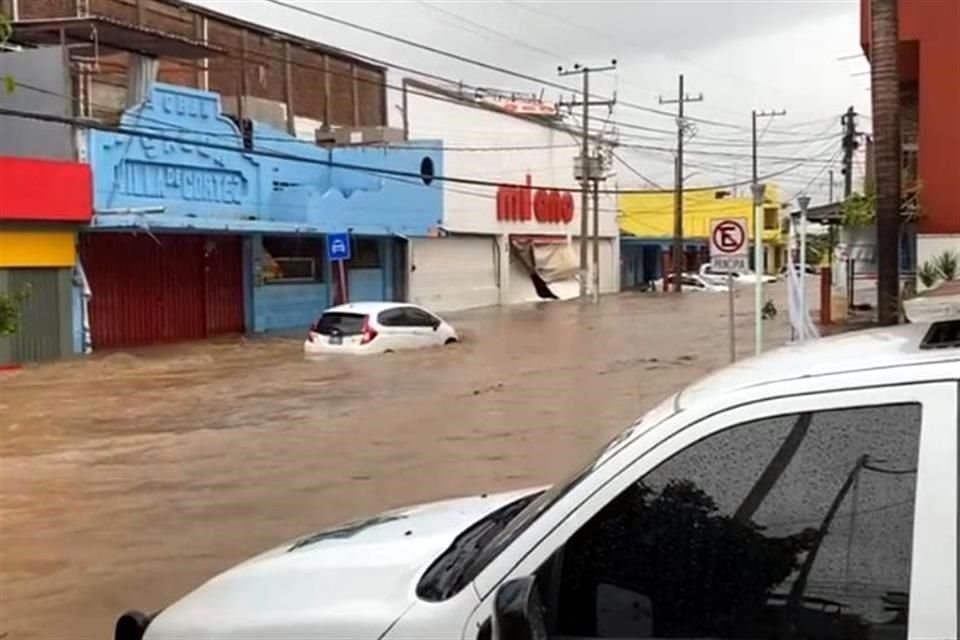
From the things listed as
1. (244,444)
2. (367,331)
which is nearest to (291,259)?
(367,331)

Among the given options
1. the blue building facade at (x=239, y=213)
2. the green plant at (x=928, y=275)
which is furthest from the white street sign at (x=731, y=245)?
the blue building facade at (x=239, y=213)

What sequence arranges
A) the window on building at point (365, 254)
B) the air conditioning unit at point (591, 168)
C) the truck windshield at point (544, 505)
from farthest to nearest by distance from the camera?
the air conditioning unit at point (591, 168) → the window on building at point (365, 254) → the truck windshield at point (544, 505)

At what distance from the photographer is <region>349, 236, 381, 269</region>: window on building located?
37844mm

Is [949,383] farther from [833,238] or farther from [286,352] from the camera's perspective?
[833,238]

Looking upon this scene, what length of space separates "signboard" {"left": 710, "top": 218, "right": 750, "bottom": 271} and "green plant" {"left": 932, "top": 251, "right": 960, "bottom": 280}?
515 centimetres

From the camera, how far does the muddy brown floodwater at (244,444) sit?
8391 mm

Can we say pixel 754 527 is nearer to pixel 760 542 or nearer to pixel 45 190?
pixel 760 542

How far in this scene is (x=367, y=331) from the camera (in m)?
25.2

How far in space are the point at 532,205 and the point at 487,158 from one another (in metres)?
3.31

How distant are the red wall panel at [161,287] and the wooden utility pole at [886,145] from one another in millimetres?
18998

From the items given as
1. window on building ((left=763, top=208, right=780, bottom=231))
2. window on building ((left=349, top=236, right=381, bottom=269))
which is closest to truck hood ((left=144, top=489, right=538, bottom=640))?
window on building ((left=349, top=236, right=381, bottom=269))

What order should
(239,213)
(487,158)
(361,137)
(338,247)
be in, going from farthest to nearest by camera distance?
(487,158), (361,137), (338,247), (239,213)

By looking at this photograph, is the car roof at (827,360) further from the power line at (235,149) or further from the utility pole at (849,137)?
the utility pole at (849,137)

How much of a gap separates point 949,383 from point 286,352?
25570mm
